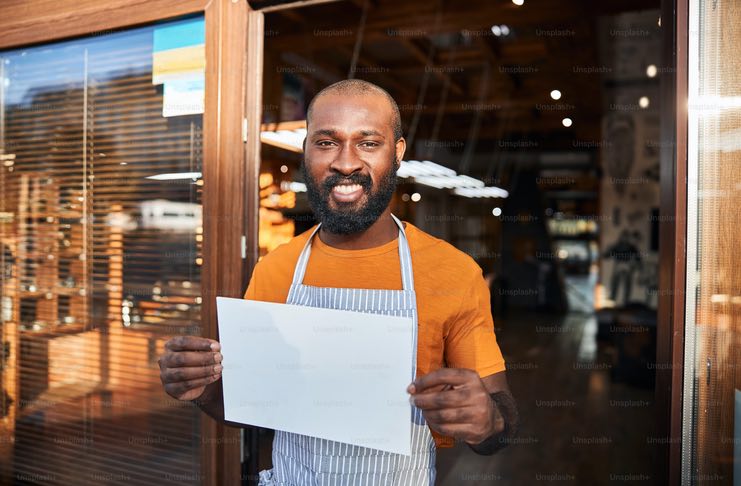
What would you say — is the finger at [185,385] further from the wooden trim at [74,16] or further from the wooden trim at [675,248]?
the wooden trim at [74,16]

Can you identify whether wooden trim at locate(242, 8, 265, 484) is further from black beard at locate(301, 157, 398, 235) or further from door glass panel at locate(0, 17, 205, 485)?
black beard at locate(301, 157, 398, 235)

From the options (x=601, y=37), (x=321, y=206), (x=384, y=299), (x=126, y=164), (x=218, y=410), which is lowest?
(x=218, y=410)

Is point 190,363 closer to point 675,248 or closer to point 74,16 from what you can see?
point 675,248

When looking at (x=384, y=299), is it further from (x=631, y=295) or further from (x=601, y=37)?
(x=631, y=295)

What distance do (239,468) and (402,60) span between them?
4877 millimetres

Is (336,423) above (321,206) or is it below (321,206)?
below

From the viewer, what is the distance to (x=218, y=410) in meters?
1.46

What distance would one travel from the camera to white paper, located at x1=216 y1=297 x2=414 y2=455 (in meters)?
1.10

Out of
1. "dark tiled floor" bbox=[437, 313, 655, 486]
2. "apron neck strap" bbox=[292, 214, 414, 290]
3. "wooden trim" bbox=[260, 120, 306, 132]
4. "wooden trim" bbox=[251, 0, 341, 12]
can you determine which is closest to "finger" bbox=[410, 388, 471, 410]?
"apron neck strap" bbox=[292, 214, 414, 290]

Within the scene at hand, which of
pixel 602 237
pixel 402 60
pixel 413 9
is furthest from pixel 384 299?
pixel 602 237

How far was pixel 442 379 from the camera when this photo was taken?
1036mm

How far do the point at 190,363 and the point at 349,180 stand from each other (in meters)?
0.57

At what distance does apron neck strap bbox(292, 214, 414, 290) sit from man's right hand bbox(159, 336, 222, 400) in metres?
0.28

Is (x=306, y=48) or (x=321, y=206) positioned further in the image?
(x=306, y=48)
